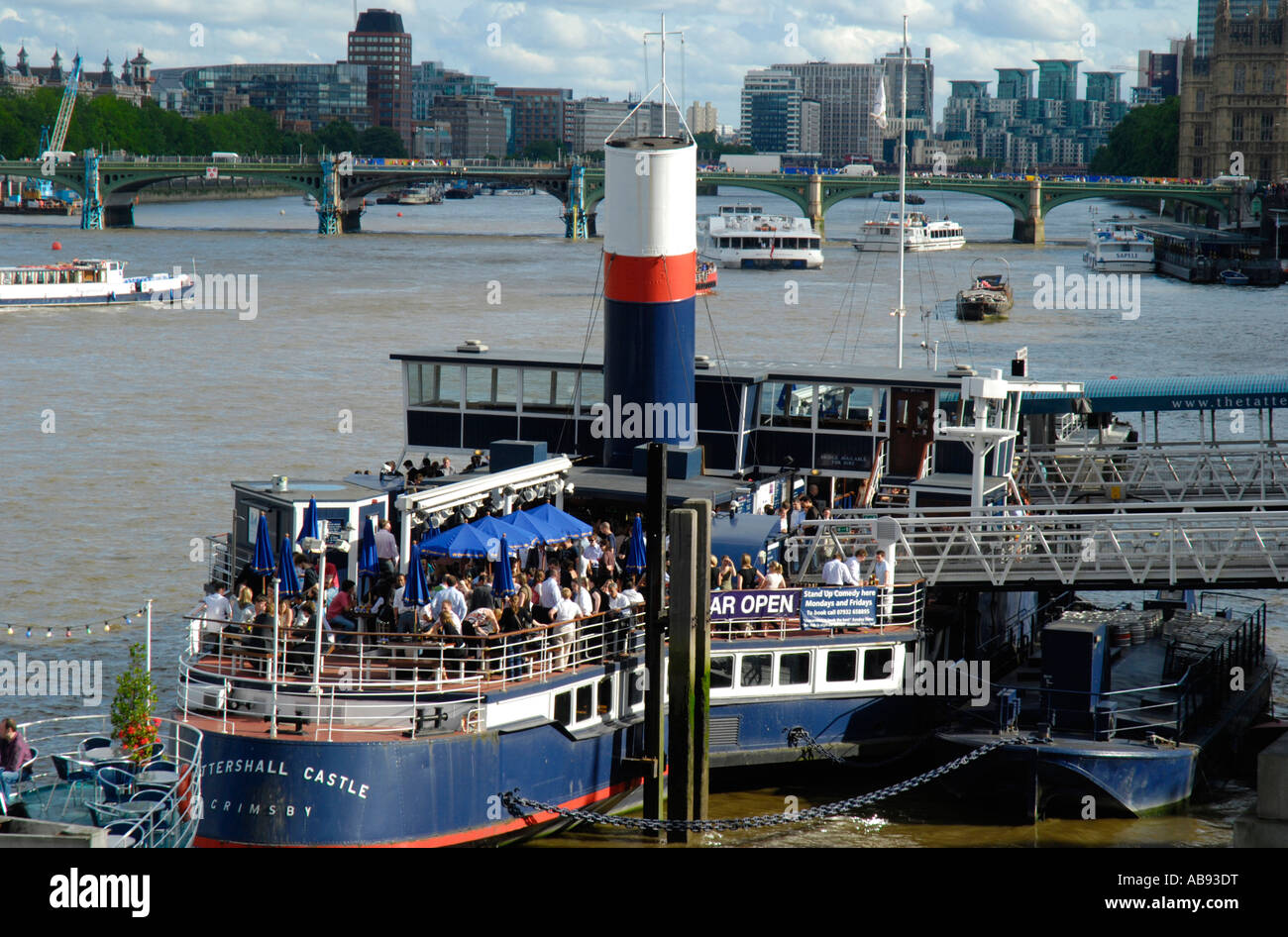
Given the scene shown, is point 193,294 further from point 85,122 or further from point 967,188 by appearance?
point 85,122

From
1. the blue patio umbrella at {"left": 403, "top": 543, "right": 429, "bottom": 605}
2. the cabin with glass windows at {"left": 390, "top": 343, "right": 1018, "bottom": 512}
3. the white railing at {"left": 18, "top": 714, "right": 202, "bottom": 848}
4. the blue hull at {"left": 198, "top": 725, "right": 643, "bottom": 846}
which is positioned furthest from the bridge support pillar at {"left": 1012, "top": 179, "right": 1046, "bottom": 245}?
the white railing at {"left": 18, "top": 714, "right": 202, "bottom": 848}

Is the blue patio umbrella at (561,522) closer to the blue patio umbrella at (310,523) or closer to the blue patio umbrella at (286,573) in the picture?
the blue patio umbrella at (310,523)

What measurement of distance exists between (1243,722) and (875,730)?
17.7 feet

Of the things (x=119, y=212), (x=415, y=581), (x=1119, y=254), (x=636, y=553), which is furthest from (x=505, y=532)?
(x=119, y=212)

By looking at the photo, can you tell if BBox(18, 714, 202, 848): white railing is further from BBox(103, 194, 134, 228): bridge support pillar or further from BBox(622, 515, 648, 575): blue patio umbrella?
BBox(103, 194, 134, 228): bridge support pillar

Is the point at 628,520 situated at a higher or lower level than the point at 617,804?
higher

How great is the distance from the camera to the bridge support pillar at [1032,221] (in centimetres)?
12481

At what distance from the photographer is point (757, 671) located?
64.2 ft

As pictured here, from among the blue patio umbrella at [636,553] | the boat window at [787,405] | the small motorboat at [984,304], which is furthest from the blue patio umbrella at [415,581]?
the small motorboat at [984,304]

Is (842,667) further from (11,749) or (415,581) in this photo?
(11,749)

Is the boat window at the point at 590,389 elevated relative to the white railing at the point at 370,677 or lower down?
elevated

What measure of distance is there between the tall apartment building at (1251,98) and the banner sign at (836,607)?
577ft

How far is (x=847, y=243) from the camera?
126938mm
